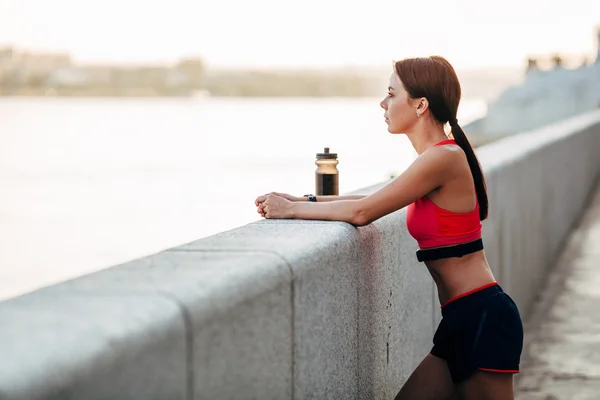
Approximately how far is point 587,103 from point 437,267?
3127 inches

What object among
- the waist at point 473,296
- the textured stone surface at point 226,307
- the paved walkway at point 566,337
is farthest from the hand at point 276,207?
the paved walkway at point 566,337

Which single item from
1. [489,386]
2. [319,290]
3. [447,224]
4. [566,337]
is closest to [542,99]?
[566,337]

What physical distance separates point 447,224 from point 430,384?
1.96ft

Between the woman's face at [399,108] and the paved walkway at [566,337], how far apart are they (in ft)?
9.02

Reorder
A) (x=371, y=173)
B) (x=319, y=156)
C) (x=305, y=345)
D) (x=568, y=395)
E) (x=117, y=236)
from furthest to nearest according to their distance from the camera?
1. (x=371, y=173)
2. (x=117, y=236)
3. (x=568, y=395)
4. (x=319, y=156)
5. (x=305, y=345)

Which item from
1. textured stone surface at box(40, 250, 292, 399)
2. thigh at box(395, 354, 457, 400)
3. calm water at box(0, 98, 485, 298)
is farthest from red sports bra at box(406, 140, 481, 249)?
calm water at box(0, 98, 485, 298)

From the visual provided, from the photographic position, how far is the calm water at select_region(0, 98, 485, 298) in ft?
219

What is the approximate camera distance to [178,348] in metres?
2.21

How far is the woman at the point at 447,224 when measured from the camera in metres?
3.97

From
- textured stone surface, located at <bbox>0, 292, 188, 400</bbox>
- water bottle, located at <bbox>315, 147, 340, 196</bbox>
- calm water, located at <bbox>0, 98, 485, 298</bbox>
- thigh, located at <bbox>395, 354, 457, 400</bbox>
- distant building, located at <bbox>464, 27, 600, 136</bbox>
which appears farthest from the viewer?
distant building, located at <bbox>464, 27, 600, 136</bbox>

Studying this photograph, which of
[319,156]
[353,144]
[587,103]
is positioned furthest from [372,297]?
[353,144]

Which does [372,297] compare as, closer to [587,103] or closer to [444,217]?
[444,217]

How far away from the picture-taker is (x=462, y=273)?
4094mm

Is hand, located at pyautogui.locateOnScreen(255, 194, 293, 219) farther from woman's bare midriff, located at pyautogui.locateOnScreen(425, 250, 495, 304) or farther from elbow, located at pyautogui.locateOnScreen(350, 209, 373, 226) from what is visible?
woman's bare midriff, located at pyautogui.locateOnScreen(425, 250, 495, 304)
